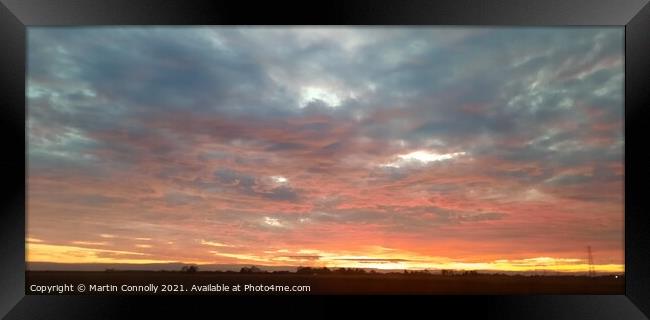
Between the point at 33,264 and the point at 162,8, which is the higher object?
the point at 162,8

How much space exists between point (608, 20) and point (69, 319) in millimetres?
3922

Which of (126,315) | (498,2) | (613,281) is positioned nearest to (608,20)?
(498,2)

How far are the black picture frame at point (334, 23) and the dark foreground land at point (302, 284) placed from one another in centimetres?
5

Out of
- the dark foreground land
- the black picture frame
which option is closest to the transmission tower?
the dark foreground land

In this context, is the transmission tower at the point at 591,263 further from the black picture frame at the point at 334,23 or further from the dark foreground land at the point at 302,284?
the black picture frame at the point at 334,23

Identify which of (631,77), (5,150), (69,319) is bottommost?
(69,319)

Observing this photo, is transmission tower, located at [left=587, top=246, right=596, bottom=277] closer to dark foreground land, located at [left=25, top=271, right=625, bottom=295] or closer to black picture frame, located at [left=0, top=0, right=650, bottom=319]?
dark foreground land, located at [left=25, top=271, right=625, bottom=295]

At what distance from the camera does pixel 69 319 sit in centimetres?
358

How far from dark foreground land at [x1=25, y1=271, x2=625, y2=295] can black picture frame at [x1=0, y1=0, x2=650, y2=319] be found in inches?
2.0

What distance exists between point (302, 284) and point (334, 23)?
5.55 ft

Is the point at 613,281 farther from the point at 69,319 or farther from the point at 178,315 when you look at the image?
the point at 69,319

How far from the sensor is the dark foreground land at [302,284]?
360 centimetres

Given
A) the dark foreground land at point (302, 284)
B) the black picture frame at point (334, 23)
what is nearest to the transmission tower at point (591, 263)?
the dark foreground land at point (302, 284)

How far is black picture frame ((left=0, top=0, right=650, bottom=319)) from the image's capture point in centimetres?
358
